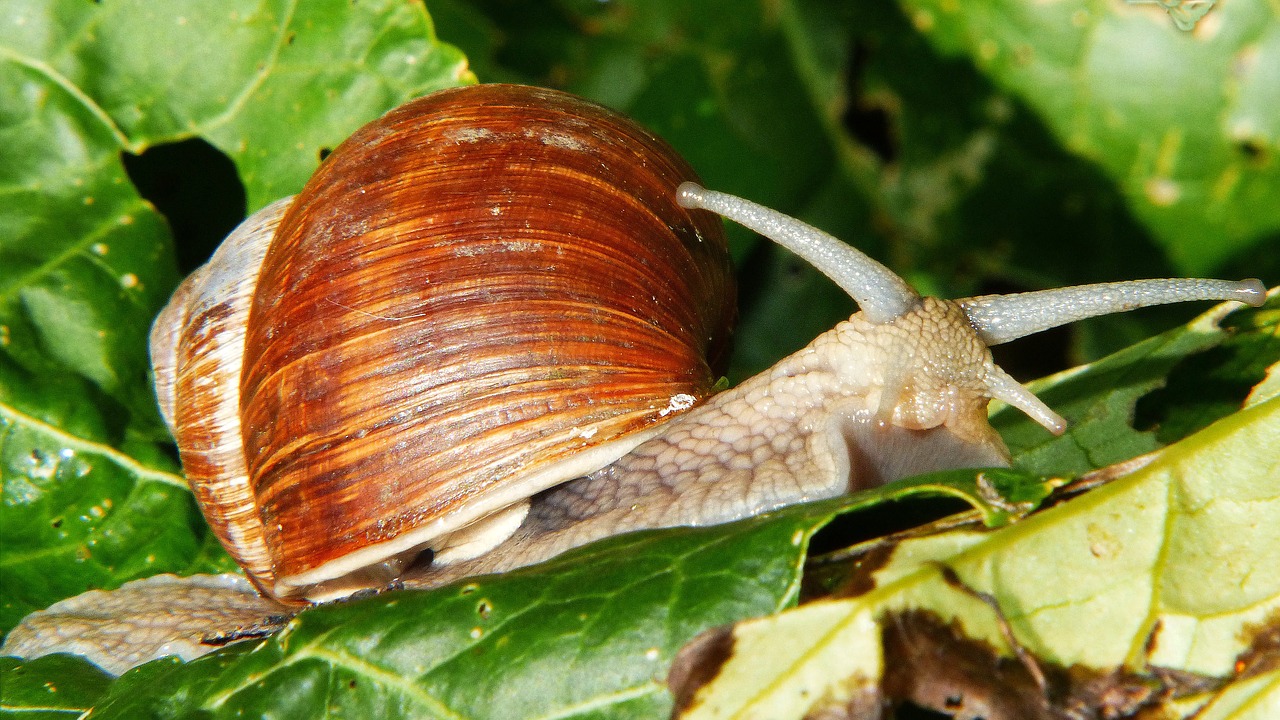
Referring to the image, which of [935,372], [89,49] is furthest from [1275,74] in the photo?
[89,49]

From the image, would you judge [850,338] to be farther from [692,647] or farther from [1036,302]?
[692,647]

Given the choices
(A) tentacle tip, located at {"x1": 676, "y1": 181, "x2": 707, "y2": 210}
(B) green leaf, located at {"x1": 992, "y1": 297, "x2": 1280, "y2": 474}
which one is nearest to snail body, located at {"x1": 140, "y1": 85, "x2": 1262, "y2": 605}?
(A) tentacle tip, located at {"x1": 676, "y1": 181, "x2": 707, "y2": 210}

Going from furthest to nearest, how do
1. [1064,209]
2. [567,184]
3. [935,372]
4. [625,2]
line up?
[625,2]
[1064,209]
[935,372]
[567,184]

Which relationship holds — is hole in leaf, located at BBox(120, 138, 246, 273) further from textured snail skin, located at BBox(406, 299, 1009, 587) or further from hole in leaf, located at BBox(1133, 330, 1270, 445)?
hole in leaf, located at BBox(1133, 330, 1270, 445)

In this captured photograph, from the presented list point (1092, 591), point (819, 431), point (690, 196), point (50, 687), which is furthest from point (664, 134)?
point (50, 687)

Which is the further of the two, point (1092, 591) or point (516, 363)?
point (516, 363)

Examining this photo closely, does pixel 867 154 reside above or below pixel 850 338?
above

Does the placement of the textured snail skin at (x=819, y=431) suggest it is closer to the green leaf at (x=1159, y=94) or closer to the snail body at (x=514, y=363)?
the snail body at (x=514, y=363)

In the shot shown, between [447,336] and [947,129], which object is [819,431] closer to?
[447,336]
